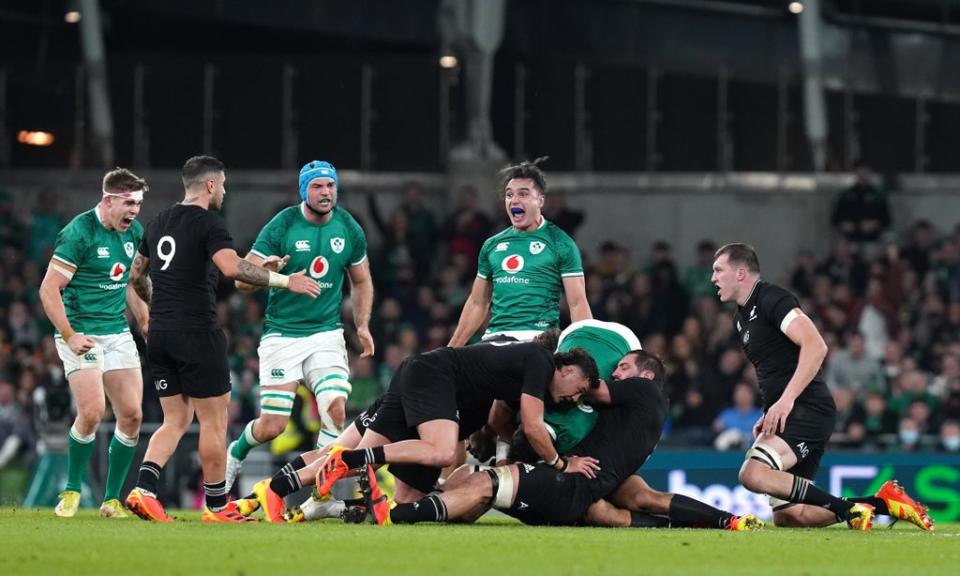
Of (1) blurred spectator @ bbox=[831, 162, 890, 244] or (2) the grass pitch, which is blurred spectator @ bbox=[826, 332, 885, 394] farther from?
(2) the grass pitch

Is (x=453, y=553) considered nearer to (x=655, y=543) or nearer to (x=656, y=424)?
(x=655, y=543)

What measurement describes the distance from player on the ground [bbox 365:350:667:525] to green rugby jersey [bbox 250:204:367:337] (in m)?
2.04

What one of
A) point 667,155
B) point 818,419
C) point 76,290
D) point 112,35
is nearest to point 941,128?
point 667,155

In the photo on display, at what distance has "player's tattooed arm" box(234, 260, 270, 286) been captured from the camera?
12.0 m

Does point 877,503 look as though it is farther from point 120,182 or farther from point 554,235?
point 120,182

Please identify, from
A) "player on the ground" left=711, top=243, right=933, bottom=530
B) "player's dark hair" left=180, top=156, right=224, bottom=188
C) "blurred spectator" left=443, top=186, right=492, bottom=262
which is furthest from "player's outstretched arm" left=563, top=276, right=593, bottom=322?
"blurred spectator" left=443, top=186, right=492, bottom=262

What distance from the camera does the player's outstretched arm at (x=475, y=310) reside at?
44.5 ft

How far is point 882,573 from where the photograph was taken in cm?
890

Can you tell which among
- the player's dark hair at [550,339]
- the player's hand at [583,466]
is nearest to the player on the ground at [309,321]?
the player's dark hair at [550,339]

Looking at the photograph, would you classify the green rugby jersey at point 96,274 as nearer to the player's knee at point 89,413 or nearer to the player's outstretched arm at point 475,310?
the player's knee at point 89,413

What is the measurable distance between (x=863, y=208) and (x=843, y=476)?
7.29 metres

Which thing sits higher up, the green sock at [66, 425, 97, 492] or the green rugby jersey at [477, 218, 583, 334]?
the green rugby jersey at [477, 218, 583, 334]

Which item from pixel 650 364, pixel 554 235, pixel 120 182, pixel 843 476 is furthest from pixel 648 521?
pixel 843 476

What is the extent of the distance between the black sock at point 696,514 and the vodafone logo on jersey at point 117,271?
427cm
